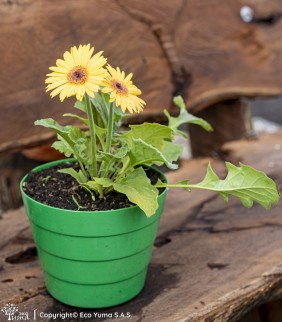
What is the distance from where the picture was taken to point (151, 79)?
1.36 m

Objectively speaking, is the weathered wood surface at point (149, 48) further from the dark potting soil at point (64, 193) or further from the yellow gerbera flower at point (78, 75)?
the yellow gerbera flower at point (78, 75)

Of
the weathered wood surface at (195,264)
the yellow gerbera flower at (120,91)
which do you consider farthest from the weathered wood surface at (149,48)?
the yellow gerbera flower at (120,91)

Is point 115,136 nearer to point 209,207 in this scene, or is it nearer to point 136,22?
point 209,207

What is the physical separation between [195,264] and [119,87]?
15.6 inches

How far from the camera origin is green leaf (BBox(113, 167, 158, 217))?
2.56ft

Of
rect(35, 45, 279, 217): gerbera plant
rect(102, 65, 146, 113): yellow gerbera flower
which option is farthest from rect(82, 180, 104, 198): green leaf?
rect(102, 65, 146, 113): yellow gerbera flower

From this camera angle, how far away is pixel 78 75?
0.74m

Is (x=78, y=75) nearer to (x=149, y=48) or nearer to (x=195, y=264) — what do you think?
(x=195, y=264)

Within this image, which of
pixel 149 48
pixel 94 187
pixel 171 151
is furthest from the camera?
pixel 149 48

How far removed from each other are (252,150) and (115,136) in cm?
64

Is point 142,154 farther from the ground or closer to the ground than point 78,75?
closer to the ground

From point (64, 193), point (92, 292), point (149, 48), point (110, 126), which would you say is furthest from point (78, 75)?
point (149, 48)

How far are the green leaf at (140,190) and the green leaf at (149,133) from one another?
0.16 feet

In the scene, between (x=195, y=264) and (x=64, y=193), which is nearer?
(x=64, y=193)
